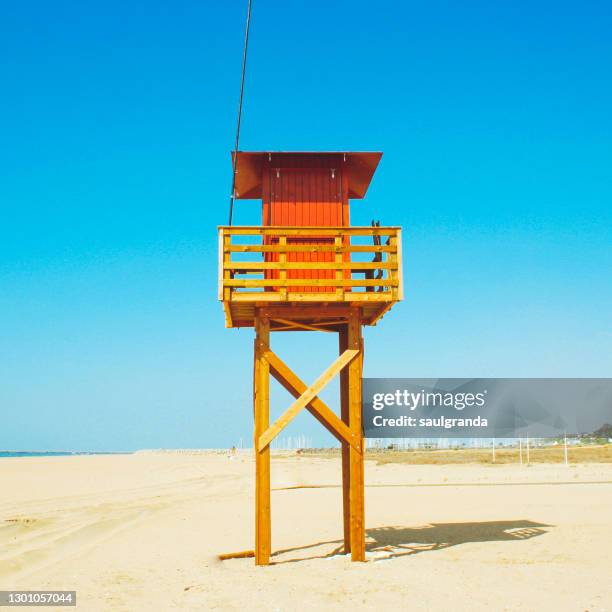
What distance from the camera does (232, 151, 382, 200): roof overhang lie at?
44.1 feet

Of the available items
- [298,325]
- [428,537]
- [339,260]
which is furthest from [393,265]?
[428,537]

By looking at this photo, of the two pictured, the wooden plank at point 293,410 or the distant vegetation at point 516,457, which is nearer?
the wooden plank at point 293,410

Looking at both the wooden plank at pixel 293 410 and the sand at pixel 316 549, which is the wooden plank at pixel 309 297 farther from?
the sand at pixel 316 549

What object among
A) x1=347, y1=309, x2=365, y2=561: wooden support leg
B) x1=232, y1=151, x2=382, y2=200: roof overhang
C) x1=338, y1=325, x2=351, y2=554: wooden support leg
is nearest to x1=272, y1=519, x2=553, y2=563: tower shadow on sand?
x1=338, y1=325, x2=351, y2=554: wooden support leg

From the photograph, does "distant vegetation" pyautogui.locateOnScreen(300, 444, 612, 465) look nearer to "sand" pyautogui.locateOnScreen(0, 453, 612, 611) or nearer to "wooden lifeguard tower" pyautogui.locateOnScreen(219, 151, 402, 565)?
"sand" pyautogui.locateOnScreen(0, 453, 612, 611)

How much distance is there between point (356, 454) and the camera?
12.3 metres

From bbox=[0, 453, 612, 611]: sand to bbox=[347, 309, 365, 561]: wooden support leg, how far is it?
479 millimetres

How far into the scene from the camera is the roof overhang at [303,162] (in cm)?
1345

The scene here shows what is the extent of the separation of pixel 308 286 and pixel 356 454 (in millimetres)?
3321

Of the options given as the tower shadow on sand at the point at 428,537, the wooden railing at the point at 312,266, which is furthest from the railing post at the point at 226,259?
the tower shadow on sand at the point at 428,537

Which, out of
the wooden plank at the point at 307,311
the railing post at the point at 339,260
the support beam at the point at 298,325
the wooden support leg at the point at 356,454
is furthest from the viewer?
the support beam at the point at 298,325

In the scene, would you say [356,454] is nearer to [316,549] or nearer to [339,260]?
[316,549]

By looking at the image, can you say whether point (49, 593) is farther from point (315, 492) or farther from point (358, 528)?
point (315, 492)

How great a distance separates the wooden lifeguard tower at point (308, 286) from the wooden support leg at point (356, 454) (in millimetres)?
18
